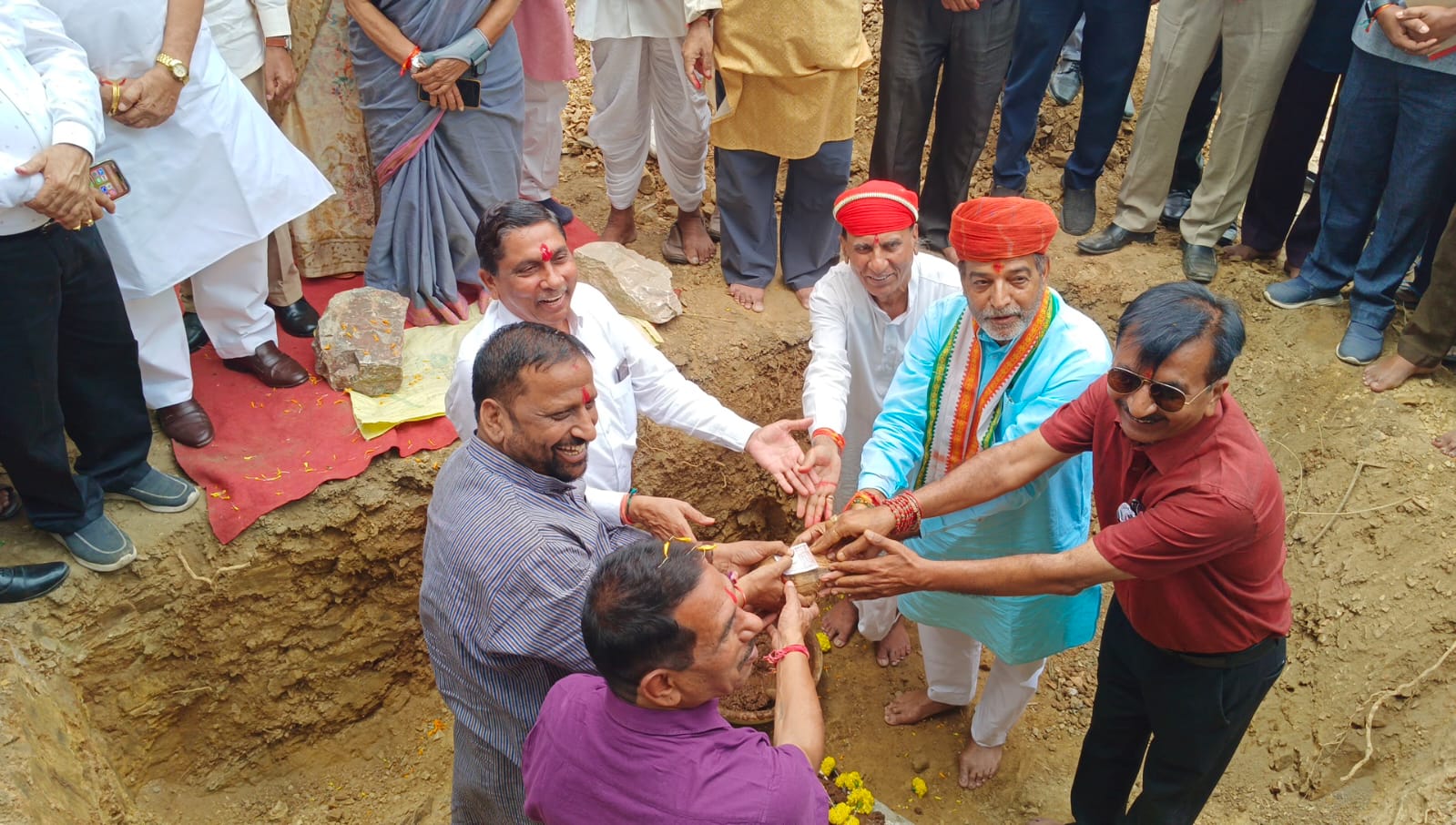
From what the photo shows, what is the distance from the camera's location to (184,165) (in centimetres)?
407

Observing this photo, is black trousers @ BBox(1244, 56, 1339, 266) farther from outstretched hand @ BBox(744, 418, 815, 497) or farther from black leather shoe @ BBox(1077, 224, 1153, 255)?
outstretched hand @ BBox(744, 418, 815, 497)

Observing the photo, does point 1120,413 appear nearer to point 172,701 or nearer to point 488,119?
point 488,119

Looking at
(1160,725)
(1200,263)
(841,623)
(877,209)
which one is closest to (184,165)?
(877,209)

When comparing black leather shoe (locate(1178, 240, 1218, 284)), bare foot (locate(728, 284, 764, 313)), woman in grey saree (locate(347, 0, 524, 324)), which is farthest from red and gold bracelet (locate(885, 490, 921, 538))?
black leather shoe (locate(1178, 240, 1218, 284))

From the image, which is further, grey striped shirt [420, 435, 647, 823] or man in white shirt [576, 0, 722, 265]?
man in white shirt [576, 0, 722, 265]

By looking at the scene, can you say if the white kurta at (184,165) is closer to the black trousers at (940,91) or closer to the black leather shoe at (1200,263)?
the black trousers at (940,91)

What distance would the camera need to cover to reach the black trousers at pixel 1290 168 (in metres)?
5.35

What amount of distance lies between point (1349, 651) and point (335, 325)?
176 inches

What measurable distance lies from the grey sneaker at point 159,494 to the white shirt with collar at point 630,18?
275 centimetres

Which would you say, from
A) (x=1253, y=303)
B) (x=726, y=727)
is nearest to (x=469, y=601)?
(x=726, y=727)

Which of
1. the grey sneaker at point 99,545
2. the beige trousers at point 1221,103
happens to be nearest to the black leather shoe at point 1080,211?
the beige trousers at point 1221,103

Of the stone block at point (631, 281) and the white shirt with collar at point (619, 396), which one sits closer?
the white shirt with collar at point (619, 396)

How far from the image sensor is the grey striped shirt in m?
2.27

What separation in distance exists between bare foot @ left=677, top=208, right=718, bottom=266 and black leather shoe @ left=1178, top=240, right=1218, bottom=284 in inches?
105
